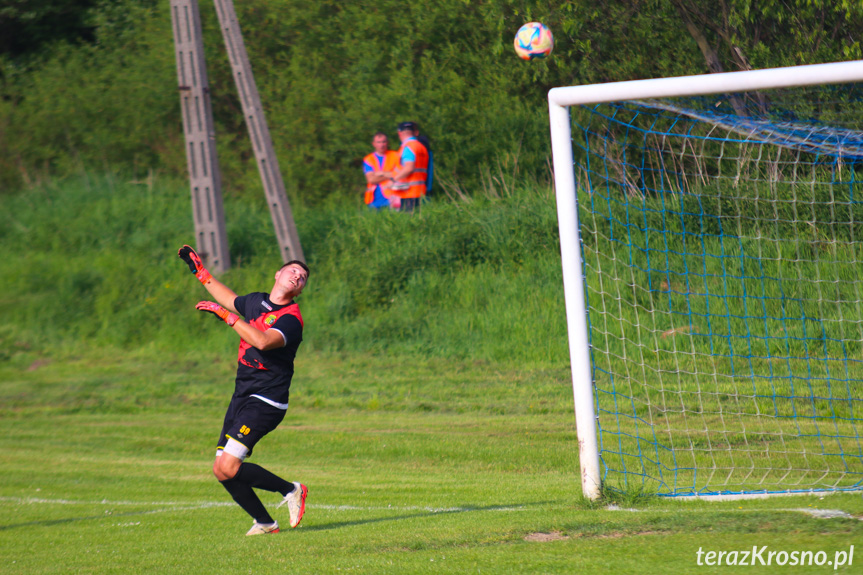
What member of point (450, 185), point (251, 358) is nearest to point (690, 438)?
point (251, 358)

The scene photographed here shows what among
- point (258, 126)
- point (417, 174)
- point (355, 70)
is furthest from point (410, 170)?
point (355, 70)

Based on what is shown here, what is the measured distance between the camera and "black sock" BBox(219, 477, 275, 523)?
6031mm

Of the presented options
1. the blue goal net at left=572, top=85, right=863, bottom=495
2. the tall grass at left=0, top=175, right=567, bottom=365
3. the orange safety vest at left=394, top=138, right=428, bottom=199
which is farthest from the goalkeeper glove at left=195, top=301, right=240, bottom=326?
the orange safety vest at left=394, top=138, right=428, bottom=199

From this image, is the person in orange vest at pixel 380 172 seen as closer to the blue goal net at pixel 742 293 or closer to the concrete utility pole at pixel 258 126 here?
the concrete utility pole at pixel 258 126

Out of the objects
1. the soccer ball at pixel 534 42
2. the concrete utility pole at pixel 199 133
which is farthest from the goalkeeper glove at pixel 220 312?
the concrete utility pole at pixel 199 133

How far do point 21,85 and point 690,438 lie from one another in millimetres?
20368

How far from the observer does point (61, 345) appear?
16672 millimetres

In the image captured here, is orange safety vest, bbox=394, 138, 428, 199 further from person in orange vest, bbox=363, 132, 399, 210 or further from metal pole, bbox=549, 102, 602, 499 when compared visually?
metal pole, bbox=549, 102, 602, 499

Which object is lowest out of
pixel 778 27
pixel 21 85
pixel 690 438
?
pixel 690 438

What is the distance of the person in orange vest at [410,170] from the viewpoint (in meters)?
15.8

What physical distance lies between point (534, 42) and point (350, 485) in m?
6.85

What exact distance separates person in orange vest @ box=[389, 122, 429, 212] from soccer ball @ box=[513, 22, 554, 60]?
140 inches

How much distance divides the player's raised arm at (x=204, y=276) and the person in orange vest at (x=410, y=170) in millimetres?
9710

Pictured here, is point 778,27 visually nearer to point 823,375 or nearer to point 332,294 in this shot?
point 823,375
